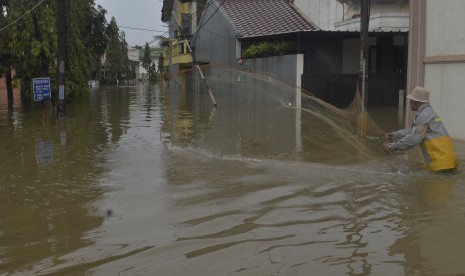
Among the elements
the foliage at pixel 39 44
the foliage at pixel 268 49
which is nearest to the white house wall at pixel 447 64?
the foliage at pixel 268 49

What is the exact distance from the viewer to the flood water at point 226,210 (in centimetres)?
455

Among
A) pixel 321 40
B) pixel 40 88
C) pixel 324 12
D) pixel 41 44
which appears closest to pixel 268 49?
pixel 321 40

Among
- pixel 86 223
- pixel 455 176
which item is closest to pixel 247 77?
pixel 455 176

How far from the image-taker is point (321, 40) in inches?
934

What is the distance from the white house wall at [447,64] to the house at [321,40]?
9098 mm

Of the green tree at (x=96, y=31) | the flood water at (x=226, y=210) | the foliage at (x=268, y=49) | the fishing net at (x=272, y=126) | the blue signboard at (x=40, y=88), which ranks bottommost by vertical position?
the flood water at (x=226, y=210)

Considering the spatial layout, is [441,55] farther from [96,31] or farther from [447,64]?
[96,31]

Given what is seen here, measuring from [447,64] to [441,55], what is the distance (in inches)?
10.5

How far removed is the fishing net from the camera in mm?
10562

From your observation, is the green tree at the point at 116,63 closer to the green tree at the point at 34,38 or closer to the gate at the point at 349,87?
the green tree at the point at 34,38

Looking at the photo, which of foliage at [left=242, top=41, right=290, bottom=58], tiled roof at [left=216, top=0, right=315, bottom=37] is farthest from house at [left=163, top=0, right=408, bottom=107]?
foliage at [left=242, top=41, right=290, bottom=58]

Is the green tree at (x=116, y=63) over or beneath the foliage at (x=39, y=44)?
over

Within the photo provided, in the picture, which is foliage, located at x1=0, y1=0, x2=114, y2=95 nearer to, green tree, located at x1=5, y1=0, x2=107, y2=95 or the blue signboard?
green tree, located at x1=5, y1=0, x2=107, y2=95

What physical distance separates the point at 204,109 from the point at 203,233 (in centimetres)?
1627
